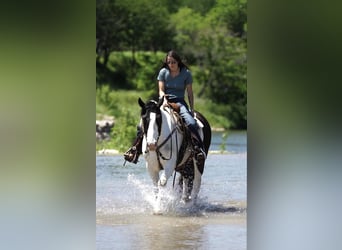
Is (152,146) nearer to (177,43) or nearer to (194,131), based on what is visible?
(194,131)

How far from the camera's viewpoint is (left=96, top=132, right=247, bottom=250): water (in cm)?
390

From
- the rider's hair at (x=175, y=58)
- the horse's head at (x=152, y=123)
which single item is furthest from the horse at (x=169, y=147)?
the rider's hair at (x=175, y=58)

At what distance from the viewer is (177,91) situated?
4.26 metres

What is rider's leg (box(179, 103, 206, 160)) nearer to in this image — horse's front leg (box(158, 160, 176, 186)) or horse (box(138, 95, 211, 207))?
horse (box(138, 95, 211, 207))

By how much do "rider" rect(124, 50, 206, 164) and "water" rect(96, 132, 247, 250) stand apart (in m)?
0.10

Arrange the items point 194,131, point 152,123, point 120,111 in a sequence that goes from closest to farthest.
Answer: point 120,111
point 152,123
point 194,131

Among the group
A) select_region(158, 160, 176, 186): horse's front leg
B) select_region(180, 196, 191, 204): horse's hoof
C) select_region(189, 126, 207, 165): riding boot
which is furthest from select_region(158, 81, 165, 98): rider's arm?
select_region(180, 196, 191, 204): horse's hoof

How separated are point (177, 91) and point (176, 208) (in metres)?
0.63

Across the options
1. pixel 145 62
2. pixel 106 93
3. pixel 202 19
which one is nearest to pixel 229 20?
pixel 202 19

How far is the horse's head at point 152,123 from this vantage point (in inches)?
165

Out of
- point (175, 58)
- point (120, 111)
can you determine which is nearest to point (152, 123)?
point (120, 111)
